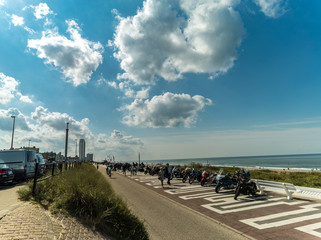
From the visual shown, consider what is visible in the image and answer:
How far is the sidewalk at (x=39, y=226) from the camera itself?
10.9ft

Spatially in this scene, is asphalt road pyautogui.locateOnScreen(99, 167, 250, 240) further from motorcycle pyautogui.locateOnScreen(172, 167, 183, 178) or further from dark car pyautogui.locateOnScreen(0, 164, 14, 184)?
motorcycle pyautogui.locateOnScreen(172, 167, 183, 178)

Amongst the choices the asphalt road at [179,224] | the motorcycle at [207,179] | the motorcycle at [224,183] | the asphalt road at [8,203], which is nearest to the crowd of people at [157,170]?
the motorcycle at [207,179]

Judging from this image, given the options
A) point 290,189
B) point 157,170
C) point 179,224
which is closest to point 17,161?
point 179,224

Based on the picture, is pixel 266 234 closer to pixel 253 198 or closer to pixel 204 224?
pixel 204 224

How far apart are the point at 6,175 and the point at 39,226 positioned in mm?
9523

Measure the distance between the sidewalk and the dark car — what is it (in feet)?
26.2

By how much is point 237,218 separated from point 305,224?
1.97m

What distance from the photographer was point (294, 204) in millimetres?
8219

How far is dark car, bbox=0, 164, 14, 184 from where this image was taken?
10564 mm

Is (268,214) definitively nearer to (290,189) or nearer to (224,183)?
(290,189)

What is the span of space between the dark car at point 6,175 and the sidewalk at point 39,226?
7993mm

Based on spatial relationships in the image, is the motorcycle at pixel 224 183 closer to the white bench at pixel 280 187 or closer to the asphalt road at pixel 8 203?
the white bench at pixel 280 187

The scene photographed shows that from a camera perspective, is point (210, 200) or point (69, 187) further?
point (210, 200)

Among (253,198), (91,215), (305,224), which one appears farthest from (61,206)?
(253,198)
